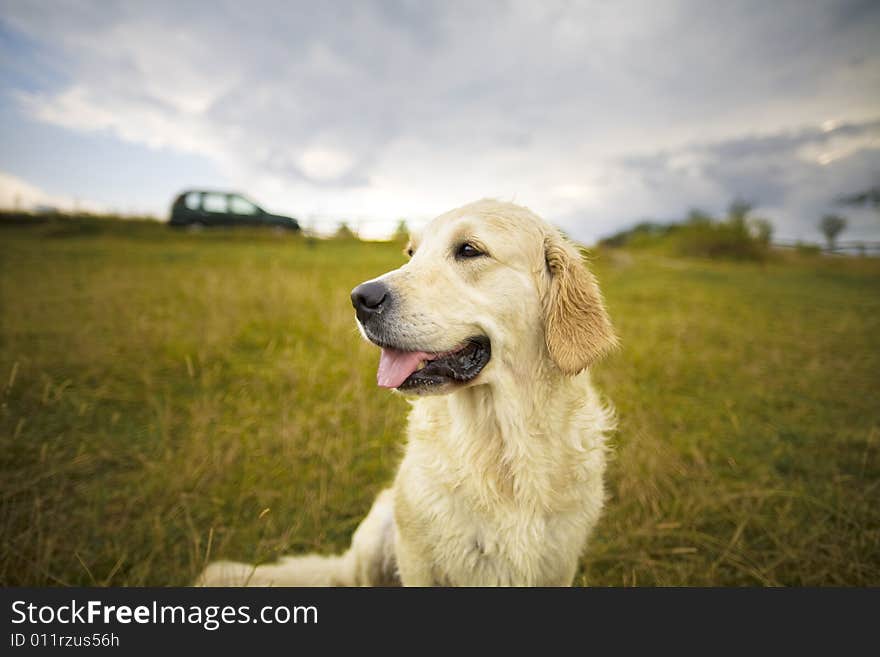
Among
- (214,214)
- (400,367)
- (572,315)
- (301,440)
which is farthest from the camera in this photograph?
(214,214)

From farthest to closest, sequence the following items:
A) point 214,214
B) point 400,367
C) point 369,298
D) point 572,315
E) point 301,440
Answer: point 214,214 < point 301,440 < point 572,315 < point 400,367 < point 369,298

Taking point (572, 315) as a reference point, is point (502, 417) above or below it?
below

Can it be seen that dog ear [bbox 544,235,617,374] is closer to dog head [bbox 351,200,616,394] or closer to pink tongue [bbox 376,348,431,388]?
dog head [bbox 351,200,616,394]

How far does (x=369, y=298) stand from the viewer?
1868mm

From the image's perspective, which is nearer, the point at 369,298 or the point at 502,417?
the point at 369,298

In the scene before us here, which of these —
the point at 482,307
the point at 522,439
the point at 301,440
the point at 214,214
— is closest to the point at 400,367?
the point at 482,307

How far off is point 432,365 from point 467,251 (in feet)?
2.12

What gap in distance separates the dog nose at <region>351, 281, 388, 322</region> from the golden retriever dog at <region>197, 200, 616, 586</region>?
0.48 feet


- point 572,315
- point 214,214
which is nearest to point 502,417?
point 572,315

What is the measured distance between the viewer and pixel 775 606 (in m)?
1.80

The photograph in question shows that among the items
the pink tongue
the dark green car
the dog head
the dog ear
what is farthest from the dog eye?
the dark green car

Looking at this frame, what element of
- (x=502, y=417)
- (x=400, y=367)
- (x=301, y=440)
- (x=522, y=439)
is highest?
(x=400, y=367)

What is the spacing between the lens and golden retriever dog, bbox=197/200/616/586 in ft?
6.86

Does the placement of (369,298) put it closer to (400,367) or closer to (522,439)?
(400,367)
